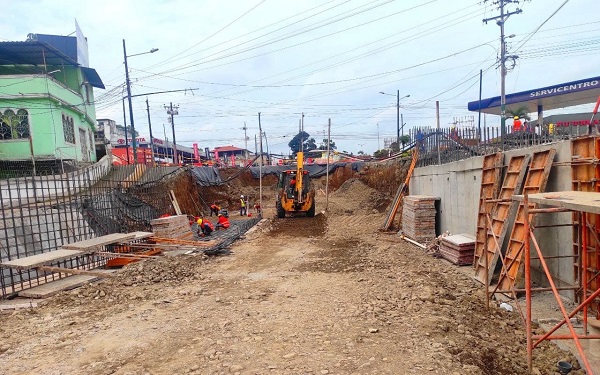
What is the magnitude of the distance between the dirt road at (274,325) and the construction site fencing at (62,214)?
206 centimetres

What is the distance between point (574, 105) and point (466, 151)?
926 inches

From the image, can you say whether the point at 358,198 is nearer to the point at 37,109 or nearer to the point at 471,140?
the point at 471,140

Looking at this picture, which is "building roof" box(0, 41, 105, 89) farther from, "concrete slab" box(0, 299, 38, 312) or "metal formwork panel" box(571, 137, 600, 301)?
"metal formwork panel" box(571, 137, 600, 301)

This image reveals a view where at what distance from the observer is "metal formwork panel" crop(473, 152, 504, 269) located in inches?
313

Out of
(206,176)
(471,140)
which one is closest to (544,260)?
(471,140)

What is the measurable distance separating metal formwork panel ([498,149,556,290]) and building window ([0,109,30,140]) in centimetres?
2225

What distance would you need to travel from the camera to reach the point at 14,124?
19.5 metres

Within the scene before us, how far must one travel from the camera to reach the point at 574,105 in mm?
27734

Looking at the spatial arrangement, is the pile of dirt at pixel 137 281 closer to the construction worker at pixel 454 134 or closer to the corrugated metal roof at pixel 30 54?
the construction worker at pixel 454 134

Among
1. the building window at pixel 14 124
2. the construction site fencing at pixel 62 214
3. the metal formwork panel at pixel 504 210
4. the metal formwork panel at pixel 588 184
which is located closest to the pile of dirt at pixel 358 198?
the construction site fencing at pixel 62 214

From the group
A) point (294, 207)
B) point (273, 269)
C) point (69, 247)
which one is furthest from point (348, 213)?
point (69, 247)

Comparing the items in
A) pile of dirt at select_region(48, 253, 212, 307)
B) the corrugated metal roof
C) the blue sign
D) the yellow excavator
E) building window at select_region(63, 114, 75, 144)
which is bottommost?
pile of dirt at select_region(48, 253, 212, 307)

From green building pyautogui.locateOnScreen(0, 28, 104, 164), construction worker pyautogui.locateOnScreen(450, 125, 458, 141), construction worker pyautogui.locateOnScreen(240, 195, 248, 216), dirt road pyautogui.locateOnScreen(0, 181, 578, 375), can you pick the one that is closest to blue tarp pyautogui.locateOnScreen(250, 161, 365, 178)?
construction worker pyautogui.locateOnScreen(240, 195, 248, 216)

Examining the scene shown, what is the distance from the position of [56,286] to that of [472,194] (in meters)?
9.60
